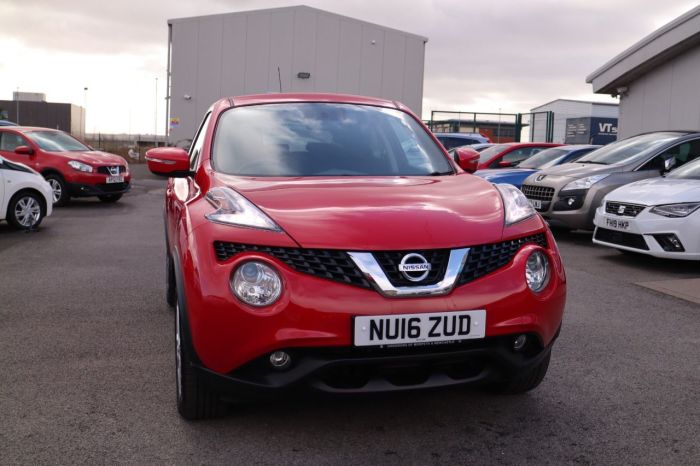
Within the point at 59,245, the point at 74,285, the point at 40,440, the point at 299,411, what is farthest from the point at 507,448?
the point at 59,245

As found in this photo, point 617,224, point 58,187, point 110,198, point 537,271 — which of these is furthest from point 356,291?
point 110,198

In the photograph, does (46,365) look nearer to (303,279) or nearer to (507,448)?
(303,279)

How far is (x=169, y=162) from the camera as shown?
402cm

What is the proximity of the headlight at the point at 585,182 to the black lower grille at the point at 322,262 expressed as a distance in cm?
761

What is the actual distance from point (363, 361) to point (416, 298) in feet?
1.01

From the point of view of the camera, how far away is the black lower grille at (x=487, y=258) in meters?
2.84

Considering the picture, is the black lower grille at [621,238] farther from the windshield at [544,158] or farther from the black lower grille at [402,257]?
the black lower grille at [402,257]

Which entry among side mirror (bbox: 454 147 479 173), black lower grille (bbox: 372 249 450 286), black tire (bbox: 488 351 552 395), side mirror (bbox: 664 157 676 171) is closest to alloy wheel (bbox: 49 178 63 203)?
side mirror (bbox: 664 157 676 171)

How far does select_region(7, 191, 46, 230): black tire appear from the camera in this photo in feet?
33.5

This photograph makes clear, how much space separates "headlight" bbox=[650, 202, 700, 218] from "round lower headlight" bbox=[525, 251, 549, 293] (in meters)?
4.87

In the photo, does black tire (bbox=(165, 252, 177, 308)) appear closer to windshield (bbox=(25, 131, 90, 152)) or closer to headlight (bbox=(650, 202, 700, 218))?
headlight (bbox=(650, 202, 700, 218))

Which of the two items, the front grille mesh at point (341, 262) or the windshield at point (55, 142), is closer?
the front grille mesh at point (341, 262)

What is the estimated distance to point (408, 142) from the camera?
14.0 ft

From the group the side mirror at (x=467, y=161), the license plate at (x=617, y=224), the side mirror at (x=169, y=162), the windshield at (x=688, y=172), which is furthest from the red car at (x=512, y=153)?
the side mirror at (x=169, y=162)
